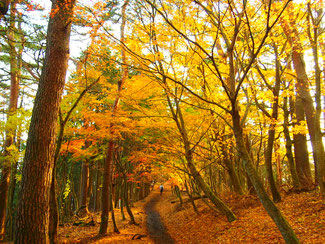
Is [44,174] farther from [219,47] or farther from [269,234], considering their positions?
[219,47]

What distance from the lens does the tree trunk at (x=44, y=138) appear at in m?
3.84

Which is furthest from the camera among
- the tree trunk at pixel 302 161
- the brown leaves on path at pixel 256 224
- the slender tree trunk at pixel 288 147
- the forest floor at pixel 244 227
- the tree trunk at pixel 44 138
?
the tree trunk at pixel 302 161

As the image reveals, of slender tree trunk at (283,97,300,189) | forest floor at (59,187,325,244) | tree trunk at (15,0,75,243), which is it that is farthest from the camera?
slender tree trunk at (283,97,300,189)

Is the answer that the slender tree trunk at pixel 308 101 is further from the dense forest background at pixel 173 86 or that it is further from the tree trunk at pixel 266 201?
the tree trunk at pixel 266 201

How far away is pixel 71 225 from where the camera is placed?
10.1 meters

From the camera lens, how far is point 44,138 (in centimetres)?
429

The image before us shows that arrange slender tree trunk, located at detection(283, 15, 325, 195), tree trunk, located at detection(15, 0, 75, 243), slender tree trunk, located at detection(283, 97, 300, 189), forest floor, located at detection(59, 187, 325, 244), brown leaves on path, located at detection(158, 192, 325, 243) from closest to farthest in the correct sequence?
tree trunk, located at detection(15, 0, 75, 243) → brown leaves on path, located at detection(158, 192, 325, 243) → forest floor, located at detection(59, 187, 325, 244) → slender tree trunk, located at detection(283, 15, 325, 195) → slender tree trunk, located at detection(283, 97, 300, 189)

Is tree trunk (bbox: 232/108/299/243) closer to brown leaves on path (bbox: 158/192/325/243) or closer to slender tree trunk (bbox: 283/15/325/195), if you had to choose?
brown leaves on path (bbox: 158/192/325/243)

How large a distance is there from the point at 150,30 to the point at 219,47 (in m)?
4.79

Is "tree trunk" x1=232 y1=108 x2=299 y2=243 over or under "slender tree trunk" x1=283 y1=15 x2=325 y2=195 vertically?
under

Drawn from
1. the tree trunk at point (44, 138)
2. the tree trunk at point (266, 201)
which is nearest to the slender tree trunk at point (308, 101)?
the tree trunk at point (266, 201)

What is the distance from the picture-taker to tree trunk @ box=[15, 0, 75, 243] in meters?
3.84

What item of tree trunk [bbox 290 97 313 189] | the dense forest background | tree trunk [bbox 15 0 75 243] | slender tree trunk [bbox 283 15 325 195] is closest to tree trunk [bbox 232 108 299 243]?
the dense forest background

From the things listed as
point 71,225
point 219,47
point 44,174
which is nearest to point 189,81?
point 219,47
